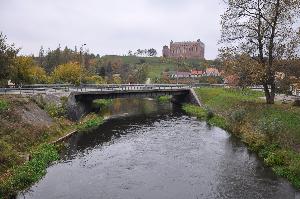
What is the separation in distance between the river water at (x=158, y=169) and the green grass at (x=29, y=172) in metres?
0.72

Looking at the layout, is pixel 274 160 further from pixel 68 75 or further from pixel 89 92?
pixel 68 75

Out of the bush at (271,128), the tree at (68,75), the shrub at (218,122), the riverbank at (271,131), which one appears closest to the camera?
the riverbank at (271,131)

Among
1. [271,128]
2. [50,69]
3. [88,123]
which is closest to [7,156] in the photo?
[271,128]

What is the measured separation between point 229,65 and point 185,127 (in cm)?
1065

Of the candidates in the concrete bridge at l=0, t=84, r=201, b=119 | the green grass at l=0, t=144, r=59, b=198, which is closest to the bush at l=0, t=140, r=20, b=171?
the green grass at l=0, t=144, r=59, b=198

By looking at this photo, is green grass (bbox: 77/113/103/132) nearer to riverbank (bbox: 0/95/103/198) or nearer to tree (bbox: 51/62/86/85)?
riverbank (bbox: 0/95/103/198)

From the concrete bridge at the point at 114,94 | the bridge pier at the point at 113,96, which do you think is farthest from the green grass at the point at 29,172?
the concrete bridge at the point at 114,94

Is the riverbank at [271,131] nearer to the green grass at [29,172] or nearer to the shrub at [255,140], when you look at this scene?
the shrub at [255,140]

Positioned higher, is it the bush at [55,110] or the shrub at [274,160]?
the bush at [55,110]

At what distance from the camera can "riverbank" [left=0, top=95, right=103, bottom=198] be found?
93.5 ft

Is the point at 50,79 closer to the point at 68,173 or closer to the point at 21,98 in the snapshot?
the point at 21,98

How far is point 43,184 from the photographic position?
2867 centimetres

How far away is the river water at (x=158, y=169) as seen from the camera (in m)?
27.2

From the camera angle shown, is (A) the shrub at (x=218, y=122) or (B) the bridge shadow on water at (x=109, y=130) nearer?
(B) the bridge shadow on water at (x=109, y=130)
